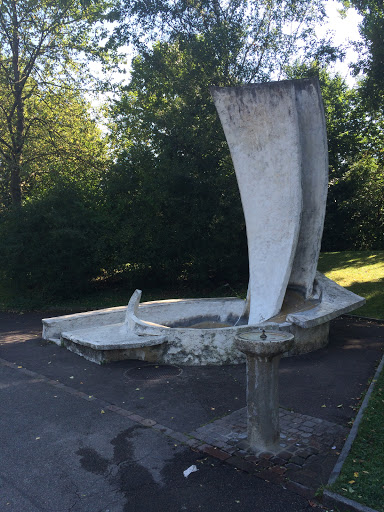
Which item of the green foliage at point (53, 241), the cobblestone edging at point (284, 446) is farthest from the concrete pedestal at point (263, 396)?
the green foliage at point (53, 241)

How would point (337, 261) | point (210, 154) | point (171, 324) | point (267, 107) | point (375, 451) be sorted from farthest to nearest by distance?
point (337, 261) → point (210, 154) → point (171, 324) → point (267, 107) → point (375, 451)

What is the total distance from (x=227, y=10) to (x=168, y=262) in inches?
386

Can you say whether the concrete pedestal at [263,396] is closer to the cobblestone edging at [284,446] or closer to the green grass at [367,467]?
the cobblestone edging at [284,446]

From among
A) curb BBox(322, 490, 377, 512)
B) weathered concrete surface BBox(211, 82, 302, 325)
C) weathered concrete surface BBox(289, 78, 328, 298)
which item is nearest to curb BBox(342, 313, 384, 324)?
weathered concrete surface BBox(289, 78, 328, 298)

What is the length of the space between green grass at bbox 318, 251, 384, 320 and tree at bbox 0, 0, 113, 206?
12.9 meters

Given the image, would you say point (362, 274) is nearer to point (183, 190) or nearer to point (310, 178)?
point (183, 190)

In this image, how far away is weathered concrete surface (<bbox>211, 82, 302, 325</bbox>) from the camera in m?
8.57

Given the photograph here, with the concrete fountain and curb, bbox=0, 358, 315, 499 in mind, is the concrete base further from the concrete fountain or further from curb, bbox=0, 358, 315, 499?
curb, bbox=0, 358, 315, 499

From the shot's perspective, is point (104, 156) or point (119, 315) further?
point (104, 156)

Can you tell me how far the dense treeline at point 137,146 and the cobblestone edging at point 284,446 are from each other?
10457 mm

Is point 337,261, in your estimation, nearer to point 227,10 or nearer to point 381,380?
point 227,10

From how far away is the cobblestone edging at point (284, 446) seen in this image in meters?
4.36

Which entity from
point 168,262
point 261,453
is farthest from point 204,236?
point 261,453

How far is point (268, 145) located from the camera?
347 inches
